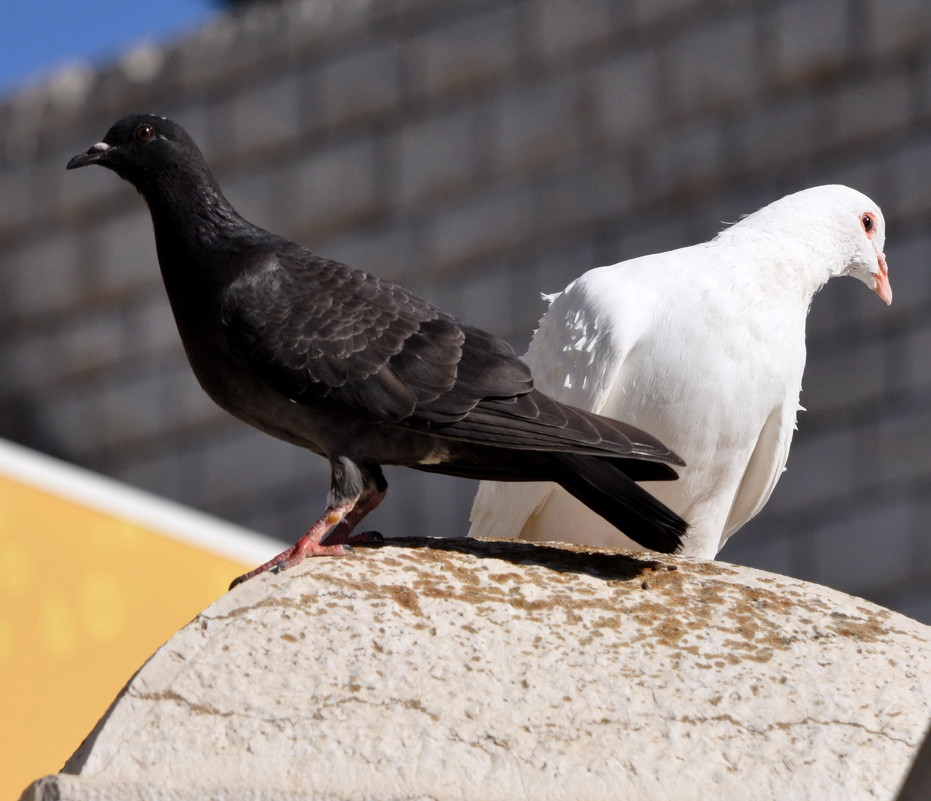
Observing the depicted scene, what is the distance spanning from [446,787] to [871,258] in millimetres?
2628

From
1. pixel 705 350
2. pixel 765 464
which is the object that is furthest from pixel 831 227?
pixel 765 464

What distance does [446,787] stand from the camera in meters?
3.65

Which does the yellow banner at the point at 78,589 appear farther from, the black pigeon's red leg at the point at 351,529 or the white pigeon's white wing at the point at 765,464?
the black pigeon's red leg at the point at 351,529

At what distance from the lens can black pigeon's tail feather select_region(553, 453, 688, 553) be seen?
4625 mm

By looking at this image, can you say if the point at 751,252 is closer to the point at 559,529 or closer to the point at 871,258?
the point at 871,258

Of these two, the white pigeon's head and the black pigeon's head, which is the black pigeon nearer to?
the black pigeon's head

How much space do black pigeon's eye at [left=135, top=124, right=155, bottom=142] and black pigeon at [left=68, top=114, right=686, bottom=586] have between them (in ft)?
1.17

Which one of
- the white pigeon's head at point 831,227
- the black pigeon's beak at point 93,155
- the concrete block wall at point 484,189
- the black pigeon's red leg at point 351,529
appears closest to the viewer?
the black pigeon's red leg at point 351,529

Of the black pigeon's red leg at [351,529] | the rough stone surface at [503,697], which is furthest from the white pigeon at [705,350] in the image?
the rough stone surface at [503,697]

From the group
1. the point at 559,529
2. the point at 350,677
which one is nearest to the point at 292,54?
the point at 559,529

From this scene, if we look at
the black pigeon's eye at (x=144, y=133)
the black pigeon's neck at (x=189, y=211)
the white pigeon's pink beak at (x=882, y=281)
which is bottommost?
the black pigeon's neck at (x=189, y=211)

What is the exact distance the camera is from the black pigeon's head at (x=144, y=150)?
5.10m

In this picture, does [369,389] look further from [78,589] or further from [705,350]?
[78,589]

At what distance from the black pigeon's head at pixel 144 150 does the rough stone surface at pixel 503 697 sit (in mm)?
1462
